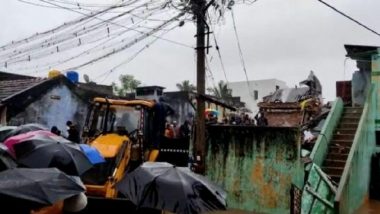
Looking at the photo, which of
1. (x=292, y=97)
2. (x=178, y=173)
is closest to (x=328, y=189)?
(x=178, y=173)

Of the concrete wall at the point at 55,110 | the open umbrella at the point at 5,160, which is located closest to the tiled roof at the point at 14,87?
the concrete wall at the point at 55,110

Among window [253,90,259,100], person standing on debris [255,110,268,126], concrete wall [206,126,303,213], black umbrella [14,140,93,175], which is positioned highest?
window [253,90,259,100]

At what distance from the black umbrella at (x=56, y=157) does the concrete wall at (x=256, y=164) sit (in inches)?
274

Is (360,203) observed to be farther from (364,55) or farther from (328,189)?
(364,55)

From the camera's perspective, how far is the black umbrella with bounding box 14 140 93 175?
7.62 metres

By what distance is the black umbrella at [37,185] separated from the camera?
545 cm

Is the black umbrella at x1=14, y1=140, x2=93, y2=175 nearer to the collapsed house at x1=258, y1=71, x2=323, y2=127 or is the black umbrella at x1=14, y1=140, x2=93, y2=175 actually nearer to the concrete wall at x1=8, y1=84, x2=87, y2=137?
the concrete wall at x1=8, y1=84, x2=87, y2=137

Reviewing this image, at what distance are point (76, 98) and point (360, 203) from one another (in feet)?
47.5

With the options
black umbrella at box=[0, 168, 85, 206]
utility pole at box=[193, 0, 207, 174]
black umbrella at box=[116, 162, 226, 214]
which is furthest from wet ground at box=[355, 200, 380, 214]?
black umbrella at box=[0, 168, 85, 206]

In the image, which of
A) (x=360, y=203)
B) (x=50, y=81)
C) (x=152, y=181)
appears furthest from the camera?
(x=50, y=81)

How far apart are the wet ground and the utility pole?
5548 mm

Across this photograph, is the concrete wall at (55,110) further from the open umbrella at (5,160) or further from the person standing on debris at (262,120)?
the open umbrella at (5,160)

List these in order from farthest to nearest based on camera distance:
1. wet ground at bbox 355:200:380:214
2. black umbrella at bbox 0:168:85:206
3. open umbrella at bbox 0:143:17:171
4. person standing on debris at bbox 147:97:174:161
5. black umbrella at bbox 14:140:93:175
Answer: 1. wet ground at bbox 355:200:380:214
2. person standing on debris at bbox 147:97:174:161
3. black umbrella at bbox 14:140:93:175
4. open umbrella at bbox 0:143:17:171
5. black umbrella at bbox 0:168:85:206

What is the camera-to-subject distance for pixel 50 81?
2172 cm
